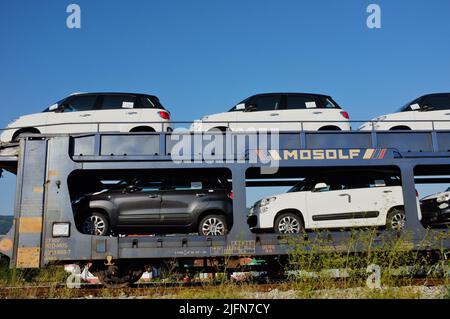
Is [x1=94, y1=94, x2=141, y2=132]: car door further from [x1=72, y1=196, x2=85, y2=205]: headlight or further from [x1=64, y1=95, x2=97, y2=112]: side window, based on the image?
[x1=72, y1=196, x2=85, y2=205]: headlight

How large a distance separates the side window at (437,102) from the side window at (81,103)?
7707 millimetres

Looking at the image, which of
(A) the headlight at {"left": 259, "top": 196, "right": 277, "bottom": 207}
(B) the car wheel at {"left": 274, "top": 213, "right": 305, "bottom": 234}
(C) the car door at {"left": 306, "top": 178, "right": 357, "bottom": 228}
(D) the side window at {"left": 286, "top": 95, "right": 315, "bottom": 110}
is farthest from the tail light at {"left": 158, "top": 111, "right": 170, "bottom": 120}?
(C) the car door at {"left": 306, "top": 178, "right": 357, "bottom": 228}

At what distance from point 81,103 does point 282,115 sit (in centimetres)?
459

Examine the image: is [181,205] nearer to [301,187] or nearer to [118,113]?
[301,187]

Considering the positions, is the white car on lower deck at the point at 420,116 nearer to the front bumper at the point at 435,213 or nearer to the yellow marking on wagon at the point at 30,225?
the front bumper at the point at 435,213

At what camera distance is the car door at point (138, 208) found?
879 centimetres

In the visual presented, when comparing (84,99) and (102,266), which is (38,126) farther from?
(102,266)

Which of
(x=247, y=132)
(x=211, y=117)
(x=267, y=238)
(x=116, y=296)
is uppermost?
(x=211, y=117)

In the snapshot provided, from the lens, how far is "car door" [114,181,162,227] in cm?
879

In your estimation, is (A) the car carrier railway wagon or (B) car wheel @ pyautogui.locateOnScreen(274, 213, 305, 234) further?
(B) car wheel @ pyautogui.locateOnScreen(274, 213, 305, 234)

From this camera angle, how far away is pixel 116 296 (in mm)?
7859

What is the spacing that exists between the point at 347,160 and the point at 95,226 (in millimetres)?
5032

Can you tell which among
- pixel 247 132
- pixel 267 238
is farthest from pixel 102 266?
pixel 247 132
